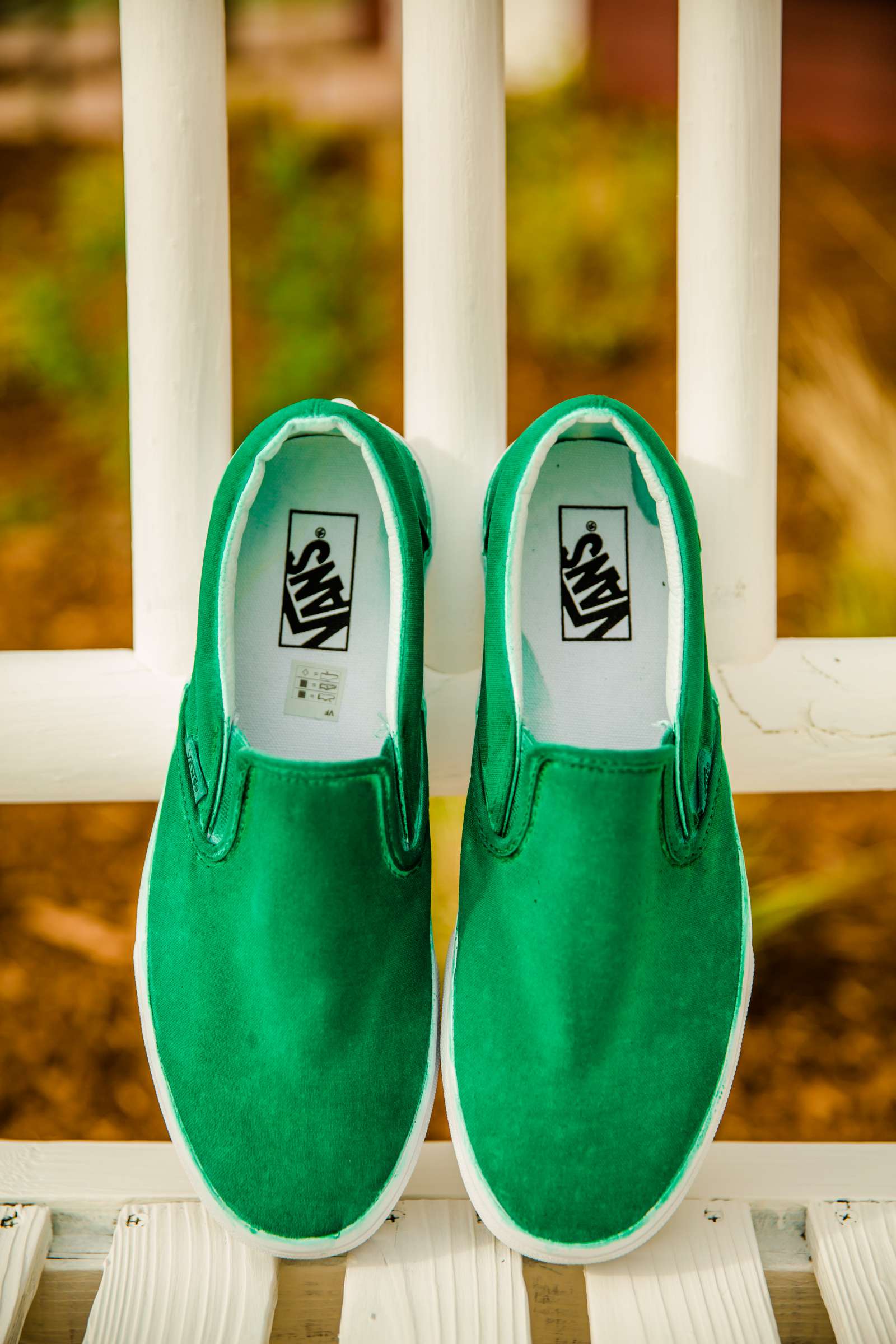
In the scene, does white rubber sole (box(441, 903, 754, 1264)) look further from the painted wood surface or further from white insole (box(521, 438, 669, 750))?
white insole (box(521, 438, 669, 750))

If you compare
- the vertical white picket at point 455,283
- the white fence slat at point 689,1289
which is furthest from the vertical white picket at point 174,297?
the white fence slat at point 689,1289

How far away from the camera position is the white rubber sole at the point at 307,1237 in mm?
567

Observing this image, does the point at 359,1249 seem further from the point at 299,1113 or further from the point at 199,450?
the point at 199,450

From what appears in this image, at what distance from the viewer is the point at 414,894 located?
65cm

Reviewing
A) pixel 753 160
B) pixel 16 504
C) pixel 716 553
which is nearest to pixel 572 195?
pixel 753 160

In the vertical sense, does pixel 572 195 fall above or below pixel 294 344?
above

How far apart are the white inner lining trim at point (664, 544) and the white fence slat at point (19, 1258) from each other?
474 mm

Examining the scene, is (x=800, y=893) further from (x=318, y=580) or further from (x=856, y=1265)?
(x=318, y=580)

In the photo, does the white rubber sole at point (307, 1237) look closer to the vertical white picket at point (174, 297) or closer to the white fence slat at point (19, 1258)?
the white fence slat at point (19, 1258)

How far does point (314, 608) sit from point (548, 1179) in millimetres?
433

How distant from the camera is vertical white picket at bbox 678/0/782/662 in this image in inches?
27.9

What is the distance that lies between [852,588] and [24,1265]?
3.81 ft

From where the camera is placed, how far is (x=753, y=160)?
724 mm

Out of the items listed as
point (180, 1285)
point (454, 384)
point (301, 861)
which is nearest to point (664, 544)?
point (454, 384)
